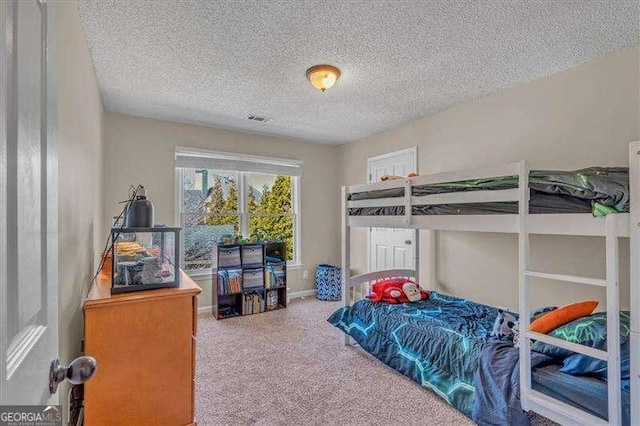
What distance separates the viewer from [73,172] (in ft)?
5.83

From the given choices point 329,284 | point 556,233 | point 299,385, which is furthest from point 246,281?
point 556,233

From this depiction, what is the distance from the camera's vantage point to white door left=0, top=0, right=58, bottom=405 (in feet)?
1.63

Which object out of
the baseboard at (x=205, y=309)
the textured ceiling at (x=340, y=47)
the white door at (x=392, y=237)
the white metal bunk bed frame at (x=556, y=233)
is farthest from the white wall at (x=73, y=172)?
the white door at (x=392, y=237)

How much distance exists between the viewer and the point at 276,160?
4.75 meters

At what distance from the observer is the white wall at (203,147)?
12.2 feet

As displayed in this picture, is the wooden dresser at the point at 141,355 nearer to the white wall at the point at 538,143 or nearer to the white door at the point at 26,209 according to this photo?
the white door at the point at 26,209

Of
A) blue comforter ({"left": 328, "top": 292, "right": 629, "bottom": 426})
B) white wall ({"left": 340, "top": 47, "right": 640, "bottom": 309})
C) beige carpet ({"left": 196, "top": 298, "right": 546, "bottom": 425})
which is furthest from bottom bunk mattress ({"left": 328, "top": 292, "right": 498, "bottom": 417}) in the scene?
white wall ({"left": 340, "top": 47, "right": 640, "bottom": 309})

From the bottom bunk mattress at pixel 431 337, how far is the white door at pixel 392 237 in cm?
86

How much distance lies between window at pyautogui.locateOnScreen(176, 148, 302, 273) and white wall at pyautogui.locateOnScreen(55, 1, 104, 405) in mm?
1775

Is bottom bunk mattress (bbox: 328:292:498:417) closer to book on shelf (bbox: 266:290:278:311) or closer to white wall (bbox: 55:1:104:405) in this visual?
book on shelf (bbox: 266:290:278:311)

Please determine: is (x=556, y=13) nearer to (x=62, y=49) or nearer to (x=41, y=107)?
(x=41, y=107)

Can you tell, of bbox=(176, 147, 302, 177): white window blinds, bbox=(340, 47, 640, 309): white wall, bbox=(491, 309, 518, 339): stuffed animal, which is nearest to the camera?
bbox=(491, 309, 518, 339): stuffed animal

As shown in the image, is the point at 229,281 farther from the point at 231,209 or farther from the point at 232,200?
the point at 232,200

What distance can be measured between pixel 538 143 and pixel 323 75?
1.97 metres
